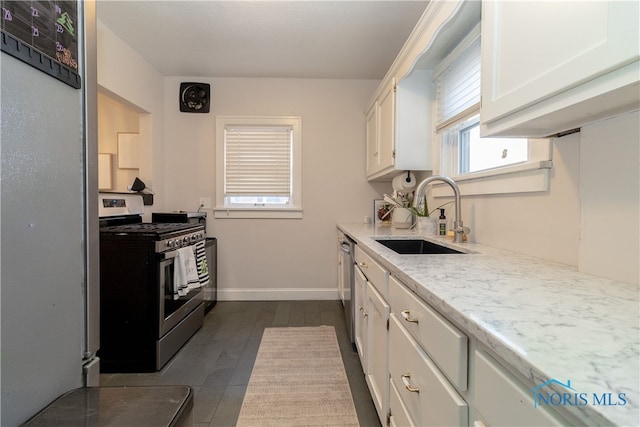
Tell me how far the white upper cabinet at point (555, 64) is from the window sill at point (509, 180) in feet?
0.64

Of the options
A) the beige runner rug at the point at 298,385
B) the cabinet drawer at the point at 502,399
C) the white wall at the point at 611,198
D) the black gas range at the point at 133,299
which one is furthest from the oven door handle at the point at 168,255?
the white wall at the point at 611,198

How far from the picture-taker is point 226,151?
11.1ft

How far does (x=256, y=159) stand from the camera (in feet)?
11.2

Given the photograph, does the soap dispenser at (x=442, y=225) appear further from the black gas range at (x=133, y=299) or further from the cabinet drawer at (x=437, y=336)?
the black gas range at (x=133, y=299)

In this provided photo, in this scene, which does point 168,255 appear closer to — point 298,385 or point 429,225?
point 298,385

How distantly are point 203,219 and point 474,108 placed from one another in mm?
2709

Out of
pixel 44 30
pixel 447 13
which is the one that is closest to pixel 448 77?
pixel 447 13

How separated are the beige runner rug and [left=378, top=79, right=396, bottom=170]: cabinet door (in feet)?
5.05

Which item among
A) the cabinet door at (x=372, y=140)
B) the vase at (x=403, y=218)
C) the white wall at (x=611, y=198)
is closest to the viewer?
the white wall at (x=611, y=198)

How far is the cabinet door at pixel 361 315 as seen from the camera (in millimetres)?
1755

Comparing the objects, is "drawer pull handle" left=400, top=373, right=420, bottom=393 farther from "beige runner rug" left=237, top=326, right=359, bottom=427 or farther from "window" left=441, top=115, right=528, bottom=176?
"window" left=441, top=115, right=528, bottom=176

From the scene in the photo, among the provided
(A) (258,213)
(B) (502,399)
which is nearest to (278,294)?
(A) (258,213)

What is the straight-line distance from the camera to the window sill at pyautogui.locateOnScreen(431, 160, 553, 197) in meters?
1.23
